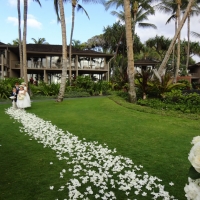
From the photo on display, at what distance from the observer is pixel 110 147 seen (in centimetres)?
532

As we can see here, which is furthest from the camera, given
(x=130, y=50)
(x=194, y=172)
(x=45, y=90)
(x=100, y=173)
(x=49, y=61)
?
(x=49, y=61)

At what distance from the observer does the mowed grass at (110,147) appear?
3469 mm

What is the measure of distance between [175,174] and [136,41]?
1545 inches

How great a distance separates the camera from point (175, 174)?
3842 millimetres

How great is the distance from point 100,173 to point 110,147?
4.73ft

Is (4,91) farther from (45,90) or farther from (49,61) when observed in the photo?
(49,61)

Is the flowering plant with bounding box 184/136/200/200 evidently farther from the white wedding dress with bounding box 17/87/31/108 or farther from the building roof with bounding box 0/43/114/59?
the building roof with bounding box 0/43/114/59

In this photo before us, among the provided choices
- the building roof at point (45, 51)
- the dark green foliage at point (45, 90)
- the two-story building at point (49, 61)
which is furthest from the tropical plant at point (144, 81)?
the building roof at point (45, 51)

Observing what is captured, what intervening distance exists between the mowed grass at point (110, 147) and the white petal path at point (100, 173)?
16 centimetres

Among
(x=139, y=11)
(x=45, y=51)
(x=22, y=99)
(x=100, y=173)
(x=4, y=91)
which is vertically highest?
(x=139, y=11)

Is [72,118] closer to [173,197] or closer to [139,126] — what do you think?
[139,126]

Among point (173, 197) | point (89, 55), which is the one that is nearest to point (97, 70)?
point (89, 55)

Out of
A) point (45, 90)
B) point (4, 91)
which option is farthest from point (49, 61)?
point (4, 91)

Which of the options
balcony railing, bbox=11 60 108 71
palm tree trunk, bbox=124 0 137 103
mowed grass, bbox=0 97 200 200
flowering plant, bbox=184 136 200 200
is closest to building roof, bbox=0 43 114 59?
balcony railing, bbox=11 60 108 71
